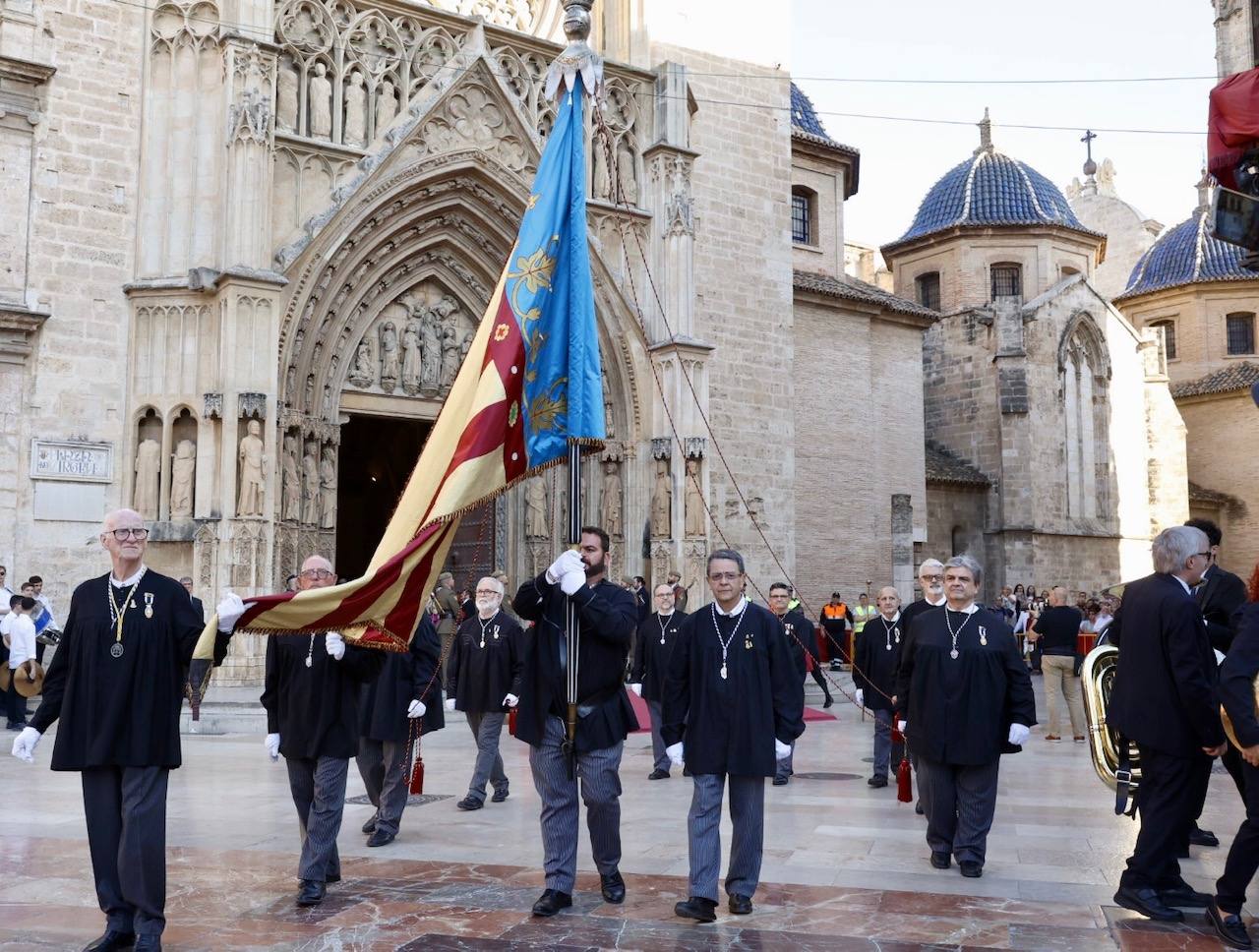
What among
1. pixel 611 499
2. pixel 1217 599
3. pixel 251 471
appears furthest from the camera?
pixel 611 499

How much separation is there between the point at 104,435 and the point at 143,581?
1108 centimetres

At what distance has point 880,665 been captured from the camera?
1137 cm

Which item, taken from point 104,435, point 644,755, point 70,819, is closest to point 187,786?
point 70,819

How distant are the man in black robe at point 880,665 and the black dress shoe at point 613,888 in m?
4.87

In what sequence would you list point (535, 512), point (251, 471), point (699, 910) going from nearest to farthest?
point (699, 910), point (251, 471), point (535, 512)

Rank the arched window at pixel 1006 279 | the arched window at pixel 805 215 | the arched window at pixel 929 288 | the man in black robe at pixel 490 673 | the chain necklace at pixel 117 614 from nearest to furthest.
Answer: the chain necklace at pixel 117 614 < the man in black robe at pixel 490 673 < the arched window at pixel 805 215 < the arched window at pixel 1006 279 < the arched window at pixel 929 288

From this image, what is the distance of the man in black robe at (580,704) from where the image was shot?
6.40 m

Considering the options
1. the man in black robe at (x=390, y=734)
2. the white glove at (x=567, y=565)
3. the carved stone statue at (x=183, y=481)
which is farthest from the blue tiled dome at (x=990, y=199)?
the white glove at (x=567, y=565)

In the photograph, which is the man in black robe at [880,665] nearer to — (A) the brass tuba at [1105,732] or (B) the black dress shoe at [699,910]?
(A) the brass tuba at [1105,732]

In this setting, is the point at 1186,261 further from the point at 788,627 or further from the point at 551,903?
the point at 551,903

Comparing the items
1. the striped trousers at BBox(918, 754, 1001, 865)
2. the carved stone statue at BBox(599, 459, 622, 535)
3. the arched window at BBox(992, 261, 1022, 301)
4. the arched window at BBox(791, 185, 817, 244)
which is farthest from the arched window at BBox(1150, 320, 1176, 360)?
the striped trousers at BBox(918, 754, 1001, 865)

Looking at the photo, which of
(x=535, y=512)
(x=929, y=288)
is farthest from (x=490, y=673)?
(x=929, y=288)

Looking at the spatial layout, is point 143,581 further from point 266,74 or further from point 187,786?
point 266,74

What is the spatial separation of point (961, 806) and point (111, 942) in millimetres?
4555
